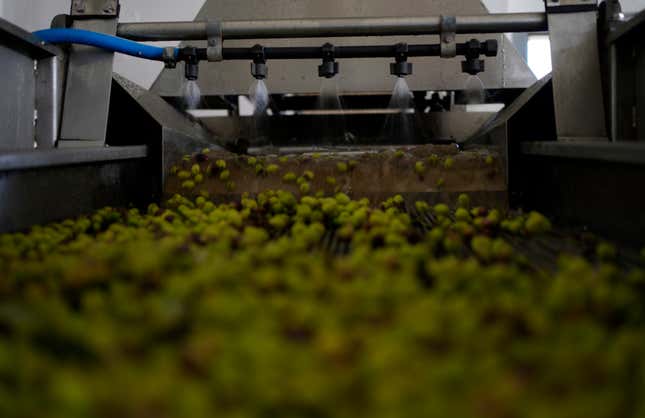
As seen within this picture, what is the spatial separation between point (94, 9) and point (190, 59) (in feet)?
1.40

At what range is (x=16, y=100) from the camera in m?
2.05

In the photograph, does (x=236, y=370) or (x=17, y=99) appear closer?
(x=236, y=370)

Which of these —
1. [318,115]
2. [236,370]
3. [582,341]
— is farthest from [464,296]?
[318,115]

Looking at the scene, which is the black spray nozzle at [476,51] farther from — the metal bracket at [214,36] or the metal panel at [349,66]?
the metal bracket at [214,36]

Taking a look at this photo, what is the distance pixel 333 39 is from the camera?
3.09m

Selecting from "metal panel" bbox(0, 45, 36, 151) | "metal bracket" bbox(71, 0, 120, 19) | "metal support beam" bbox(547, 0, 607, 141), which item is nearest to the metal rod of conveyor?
"metal support beam" bbox(547, 0, 607, 141)

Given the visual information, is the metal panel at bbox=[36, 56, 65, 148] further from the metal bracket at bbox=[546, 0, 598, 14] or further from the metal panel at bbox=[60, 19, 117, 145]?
the metal bracket at bbox=[546, 0, 598, 14]

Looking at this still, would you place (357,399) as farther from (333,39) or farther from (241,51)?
(333,39)

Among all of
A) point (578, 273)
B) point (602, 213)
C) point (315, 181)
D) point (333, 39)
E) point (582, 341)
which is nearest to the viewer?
point (582, 341)

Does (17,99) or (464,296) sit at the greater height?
(17,99)

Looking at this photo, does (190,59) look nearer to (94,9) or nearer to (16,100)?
(94,9)

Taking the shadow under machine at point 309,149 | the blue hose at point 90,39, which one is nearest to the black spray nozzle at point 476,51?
the shadow under machine at point 309,149

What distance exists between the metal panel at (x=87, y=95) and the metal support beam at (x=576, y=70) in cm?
168

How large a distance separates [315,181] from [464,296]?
145 centimetres
